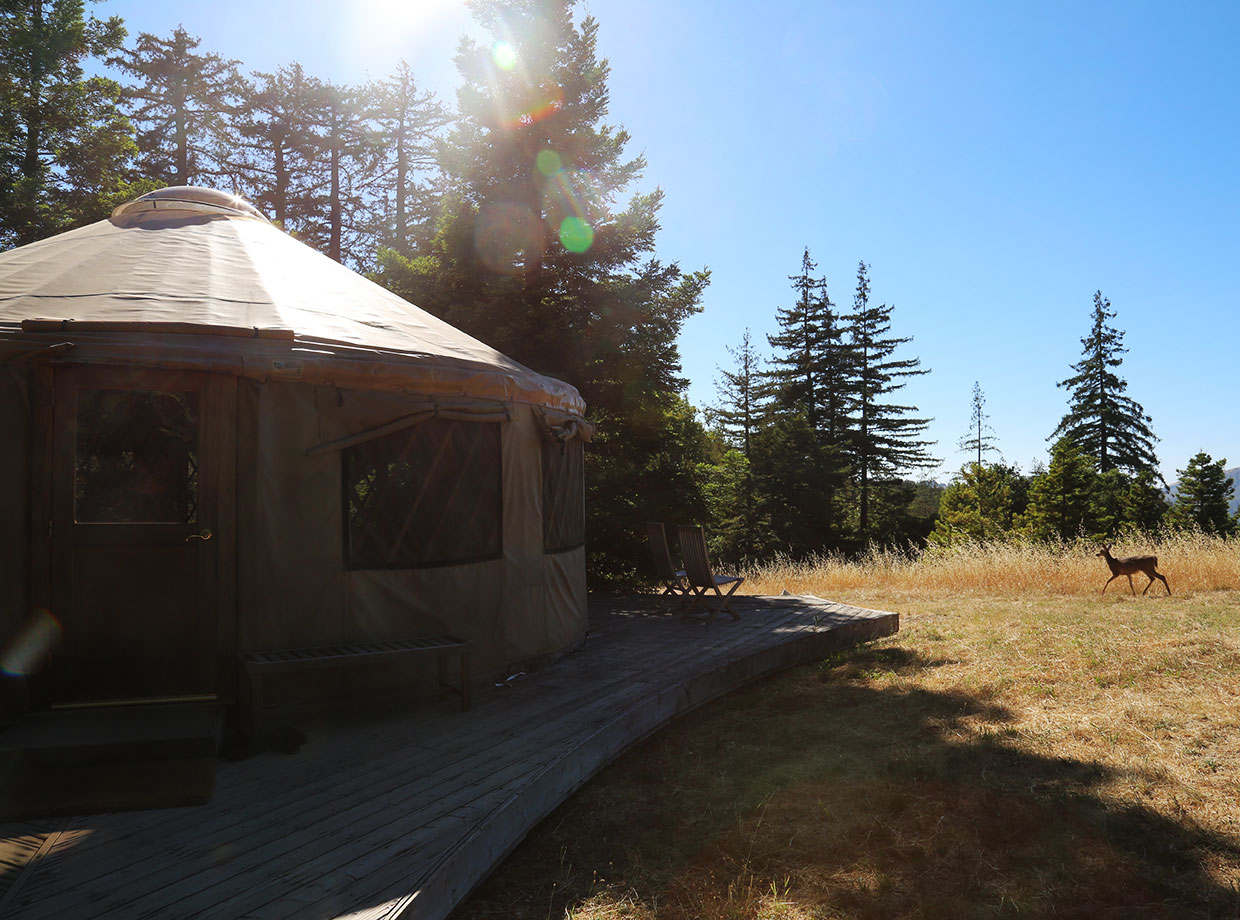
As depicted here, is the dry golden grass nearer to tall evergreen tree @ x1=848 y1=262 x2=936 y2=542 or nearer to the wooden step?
the wooden step

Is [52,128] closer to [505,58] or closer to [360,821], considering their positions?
[505,58]

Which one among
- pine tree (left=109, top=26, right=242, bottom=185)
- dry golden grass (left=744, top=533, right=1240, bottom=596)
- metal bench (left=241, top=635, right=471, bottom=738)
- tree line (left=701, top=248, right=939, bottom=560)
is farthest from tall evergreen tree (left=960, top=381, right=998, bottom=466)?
metal bench (left=241, top=635, right=471, bottom=738)

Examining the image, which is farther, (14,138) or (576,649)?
(14,138)

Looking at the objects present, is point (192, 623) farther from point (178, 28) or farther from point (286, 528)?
point (178, 28)

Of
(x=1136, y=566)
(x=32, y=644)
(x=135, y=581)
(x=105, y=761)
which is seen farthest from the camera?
(x=1136, y=566)

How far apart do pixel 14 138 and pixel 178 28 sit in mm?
7487

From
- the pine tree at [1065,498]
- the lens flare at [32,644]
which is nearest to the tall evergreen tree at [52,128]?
the lens flare at [32,644]

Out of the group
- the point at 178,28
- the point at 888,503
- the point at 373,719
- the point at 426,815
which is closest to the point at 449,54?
the point at 373,719

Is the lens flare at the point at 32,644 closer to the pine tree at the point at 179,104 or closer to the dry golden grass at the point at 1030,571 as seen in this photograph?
the dry golden grass at the point at 1030,571

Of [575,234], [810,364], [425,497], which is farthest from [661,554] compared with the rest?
[810,364]

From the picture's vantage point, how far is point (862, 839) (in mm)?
2779

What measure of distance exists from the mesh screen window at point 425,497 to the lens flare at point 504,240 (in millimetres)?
6061

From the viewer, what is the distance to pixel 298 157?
19031 millimetres

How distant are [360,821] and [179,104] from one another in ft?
66.6
